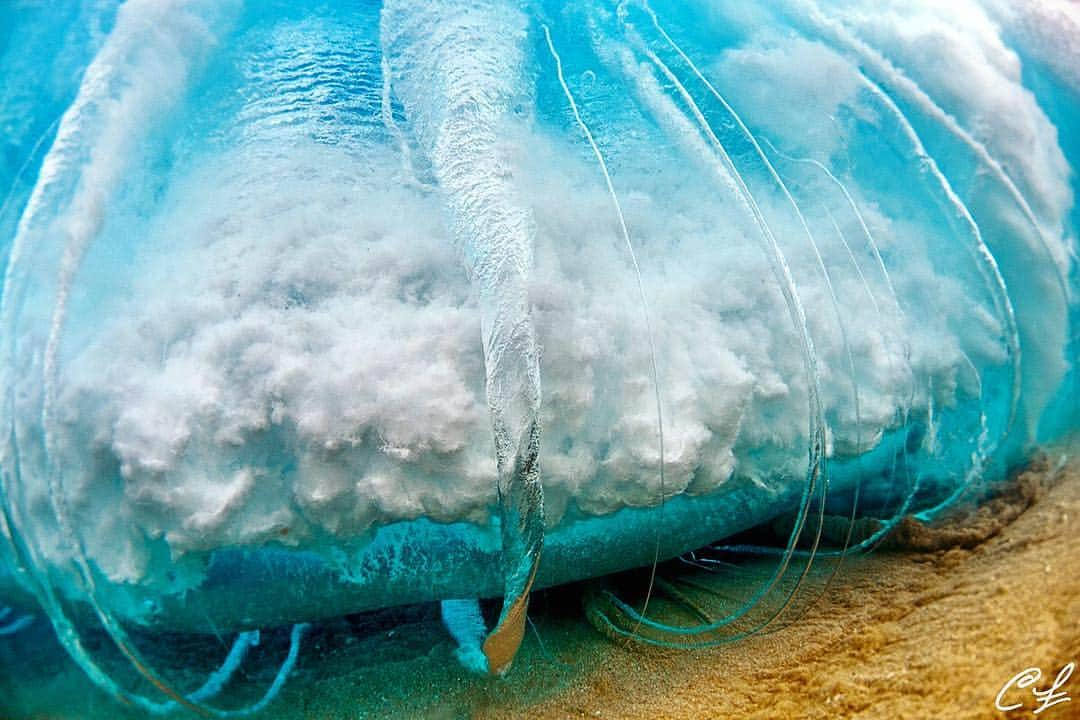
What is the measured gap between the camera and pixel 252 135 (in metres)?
0.73

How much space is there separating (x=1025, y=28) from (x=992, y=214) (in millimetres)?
228

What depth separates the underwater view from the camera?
2.03 ft

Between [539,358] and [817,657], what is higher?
[539,358]

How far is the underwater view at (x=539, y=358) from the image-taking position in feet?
2.03

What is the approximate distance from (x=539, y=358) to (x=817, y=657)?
425mm

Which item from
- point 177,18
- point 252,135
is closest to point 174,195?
point 252,135

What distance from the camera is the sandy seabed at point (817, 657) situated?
61cm

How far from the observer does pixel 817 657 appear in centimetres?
69

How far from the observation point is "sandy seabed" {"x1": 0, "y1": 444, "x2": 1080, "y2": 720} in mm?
615

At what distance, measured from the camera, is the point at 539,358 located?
2.18 feet
